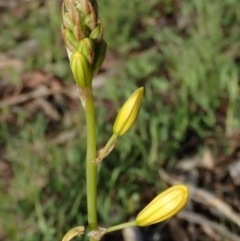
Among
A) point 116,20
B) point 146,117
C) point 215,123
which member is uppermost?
point 116,20

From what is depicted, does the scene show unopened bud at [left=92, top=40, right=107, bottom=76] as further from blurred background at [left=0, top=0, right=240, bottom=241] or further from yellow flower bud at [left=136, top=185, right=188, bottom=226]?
blurred background at [left=0, top=0, right=240, bottom=241]

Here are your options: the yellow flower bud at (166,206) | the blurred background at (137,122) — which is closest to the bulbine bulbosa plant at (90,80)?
the yellow flower bud at (166,206)

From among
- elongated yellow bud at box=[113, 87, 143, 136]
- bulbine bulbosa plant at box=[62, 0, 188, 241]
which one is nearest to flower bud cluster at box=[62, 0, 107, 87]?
bulbine bulbosa plant at box=[62, 0, 188, 241]

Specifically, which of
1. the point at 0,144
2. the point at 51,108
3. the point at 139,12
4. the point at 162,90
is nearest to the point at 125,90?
A: the point at 162,90

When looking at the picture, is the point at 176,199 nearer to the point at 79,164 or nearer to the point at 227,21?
the point at 79,164

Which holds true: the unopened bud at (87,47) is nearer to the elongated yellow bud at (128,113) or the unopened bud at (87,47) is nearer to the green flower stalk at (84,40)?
the green flower stalk at (84,40)

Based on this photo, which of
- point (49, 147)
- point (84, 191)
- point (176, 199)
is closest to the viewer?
point (176, 199)
